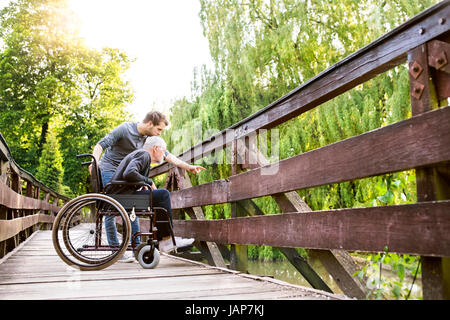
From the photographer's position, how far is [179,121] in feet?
25.0

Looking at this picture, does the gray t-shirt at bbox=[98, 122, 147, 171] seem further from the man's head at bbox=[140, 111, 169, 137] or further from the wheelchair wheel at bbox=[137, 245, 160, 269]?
the wheelchair wheel at bbox=[137, 245, 160, 269]

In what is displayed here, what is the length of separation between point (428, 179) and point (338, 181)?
18.3 inches

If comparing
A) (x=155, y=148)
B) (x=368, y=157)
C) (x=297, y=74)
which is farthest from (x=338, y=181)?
(x=297, y=74)

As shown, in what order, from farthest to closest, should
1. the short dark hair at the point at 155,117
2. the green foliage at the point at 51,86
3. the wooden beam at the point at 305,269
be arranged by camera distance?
1. the green foliage at the point at 51,86
2. the short dark hair at the point at 155,117
3. the wooden beam at the point at 305,269

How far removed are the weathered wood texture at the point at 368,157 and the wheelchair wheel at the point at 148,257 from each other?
80 cm

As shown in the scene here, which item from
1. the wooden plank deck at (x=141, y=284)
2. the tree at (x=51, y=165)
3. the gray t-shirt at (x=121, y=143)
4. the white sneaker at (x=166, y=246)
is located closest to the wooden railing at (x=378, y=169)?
the wooden plank deck at (x=141, y=284)

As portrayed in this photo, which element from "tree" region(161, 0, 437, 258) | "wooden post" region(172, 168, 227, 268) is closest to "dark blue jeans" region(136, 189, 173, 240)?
"wooden post" region(172, 168, 227, 268)

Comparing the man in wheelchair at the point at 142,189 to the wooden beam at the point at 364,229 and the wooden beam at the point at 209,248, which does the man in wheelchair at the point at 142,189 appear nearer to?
the wooden beam at the point at 209,248

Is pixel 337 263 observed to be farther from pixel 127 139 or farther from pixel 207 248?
pixel 127 139

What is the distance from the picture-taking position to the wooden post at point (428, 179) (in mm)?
→ 1393

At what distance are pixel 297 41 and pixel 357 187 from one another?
227 centimetres

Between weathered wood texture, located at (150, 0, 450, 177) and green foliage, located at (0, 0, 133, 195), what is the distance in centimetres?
1583

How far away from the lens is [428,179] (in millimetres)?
1465

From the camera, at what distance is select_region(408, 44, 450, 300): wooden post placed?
139 cm
